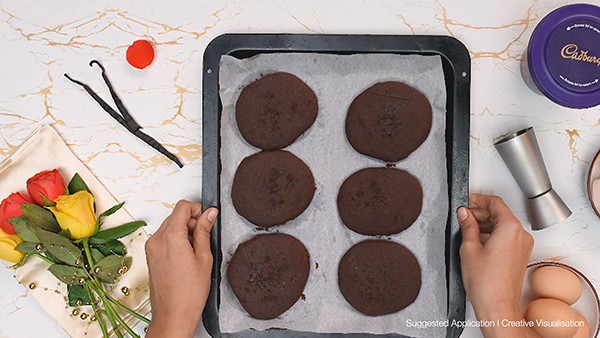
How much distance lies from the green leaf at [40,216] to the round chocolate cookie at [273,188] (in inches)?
13.5

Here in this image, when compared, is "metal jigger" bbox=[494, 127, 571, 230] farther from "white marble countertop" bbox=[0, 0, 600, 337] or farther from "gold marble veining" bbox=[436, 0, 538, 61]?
"gold marble veining" bbox=[436, 0, 538, 61]

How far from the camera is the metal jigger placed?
105 centimetres

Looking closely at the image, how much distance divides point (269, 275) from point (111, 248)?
0.31 meters

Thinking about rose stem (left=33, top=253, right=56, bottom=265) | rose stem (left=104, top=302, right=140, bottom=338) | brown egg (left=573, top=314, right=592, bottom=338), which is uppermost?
rose stem (left=33, top=253, right=56, bottom=265)

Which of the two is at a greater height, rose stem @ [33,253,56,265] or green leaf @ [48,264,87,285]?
rose stem @ [33,253,56,265]

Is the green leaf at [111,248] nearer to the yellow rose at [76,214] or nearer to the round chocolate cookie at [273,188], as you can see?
the yellow rose at [76,214]

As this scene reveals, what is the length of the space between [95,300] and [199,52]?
52 centimetres

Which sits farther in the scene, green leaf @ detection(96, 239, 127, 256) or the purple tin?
green leaf @ detection(96, 239, 127, 256)

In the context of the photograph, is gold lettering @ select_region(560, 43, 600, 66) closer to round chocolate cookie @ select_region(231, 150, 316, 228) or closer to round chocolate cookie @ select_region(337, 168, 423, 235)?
round chocolate cookie @ select_region(337, 168, 423, 235)

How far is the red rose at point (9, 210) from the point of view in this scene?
1.07m

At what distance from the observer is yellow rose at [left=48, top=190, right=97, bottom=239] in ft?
3.41

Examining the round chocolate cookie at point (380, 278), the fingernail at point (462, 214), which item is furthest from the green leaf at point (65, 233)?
the fingernail at point (462, 214)

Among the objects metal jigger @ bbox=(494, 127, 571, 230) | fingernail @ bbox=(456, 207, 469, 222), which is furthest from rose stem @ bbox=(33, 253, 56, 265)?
metal jigger @ bbox=(494, 127, 571, 230)

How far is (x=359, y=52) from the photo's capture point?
42.7 inches
